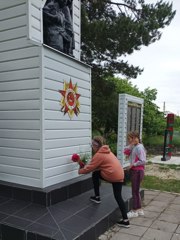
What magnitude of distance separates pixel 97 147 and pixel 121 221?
114 centimetres

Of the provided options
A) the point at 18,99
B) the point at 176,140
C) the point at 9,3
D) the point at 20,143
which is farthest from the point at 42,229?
the point at 176,140

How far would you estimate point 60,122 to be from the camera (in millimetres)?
4562

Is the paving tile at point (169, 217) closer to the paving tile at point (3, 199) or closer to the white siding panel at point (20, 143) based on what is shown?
the white siding panel at point (20, 143)

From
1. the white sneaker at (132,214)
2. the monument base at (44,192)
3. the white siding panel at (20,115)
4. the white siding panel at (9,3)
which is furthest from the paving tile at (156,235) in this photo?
the white siding panel at (9,3)

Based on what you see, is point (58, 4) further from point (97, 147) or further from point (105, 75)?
point (105, 75)

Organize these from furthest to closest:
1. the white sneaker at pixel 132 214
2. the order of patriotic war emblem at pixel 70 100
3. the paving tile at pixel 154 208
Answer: the paving tile at pixel 154 208, the order of patriotic war emblem at pixel 70 100, the white sneaker at pixel 132 214

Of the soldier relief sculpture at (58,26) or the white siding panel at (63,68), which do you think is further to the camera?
the soldier relief sculpture at (58,26)

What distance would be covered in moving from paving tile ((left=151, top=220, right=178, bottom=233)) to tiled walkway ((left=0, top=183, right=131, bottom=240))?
23.1 inches

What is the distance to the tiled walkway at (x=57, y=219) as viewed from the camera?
3.26 metres

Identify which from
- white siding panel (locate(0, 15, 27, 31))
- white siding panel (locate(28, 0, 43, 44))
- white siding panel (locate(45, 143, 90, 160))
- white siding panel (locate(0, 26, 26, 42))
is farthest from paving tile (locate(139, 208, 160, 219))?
white siding panel (locate(0, 15, 27, 31))

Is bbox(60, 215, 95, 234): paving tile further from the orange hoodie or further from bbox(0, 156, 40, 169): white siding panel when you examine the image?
bbox(0, 156, 40, 169): white siding panel

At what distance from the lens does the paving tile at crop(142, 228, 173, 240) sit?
373 cm

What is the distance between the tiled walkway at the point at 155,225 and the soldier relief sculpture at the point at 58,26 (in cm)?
313

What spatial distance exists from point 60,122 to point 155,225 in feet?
7.11
